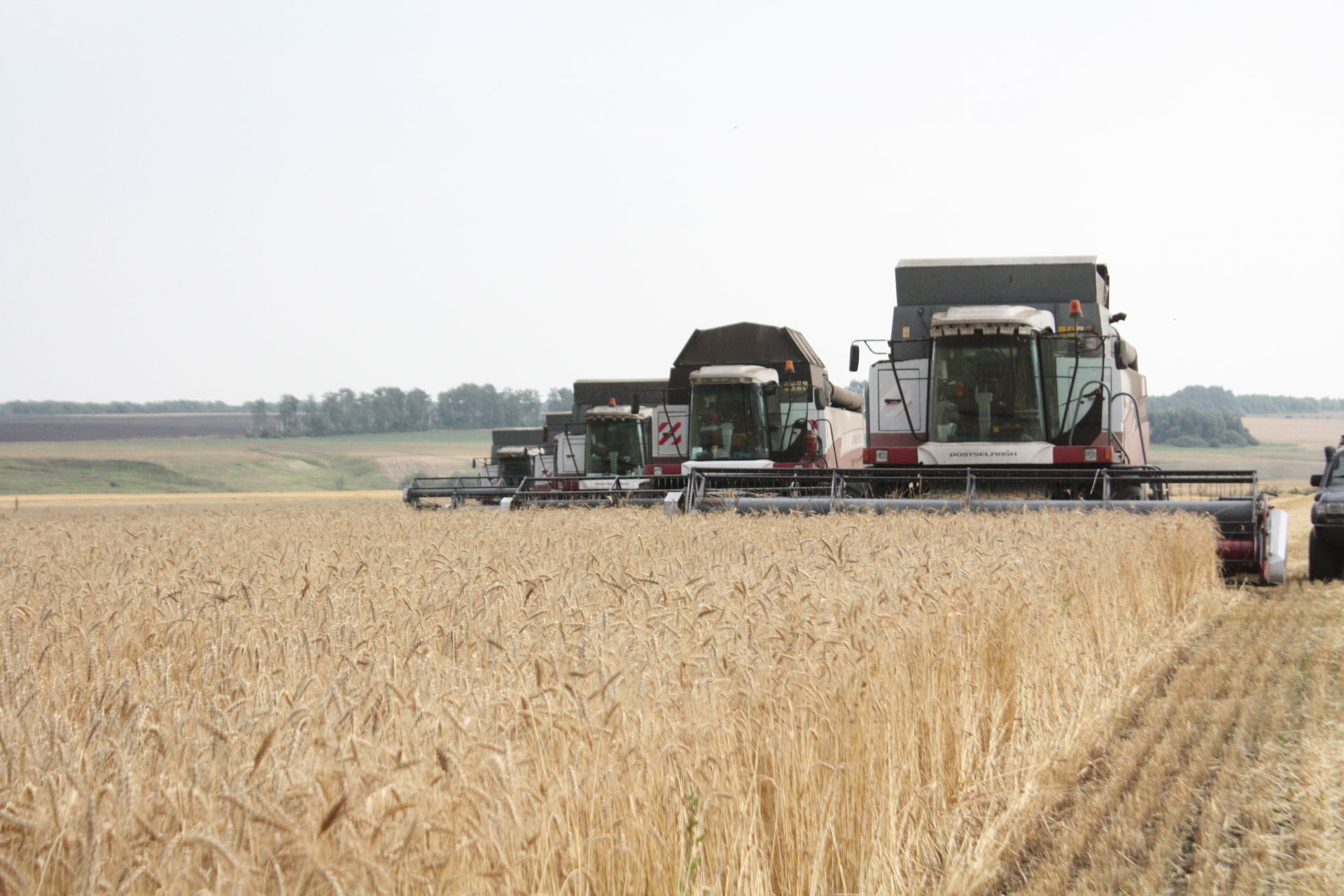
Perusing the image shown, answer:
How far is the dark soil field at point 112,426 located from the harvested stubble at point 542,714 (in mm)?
125552

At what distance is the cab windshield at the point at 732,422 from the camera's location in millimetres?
19172

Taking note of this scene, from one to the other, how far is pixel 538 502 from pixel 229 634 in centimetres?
1114

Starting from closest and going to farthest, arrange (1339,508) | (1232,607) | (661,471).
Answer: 1. (1232,607)
2. (1339,508)
3. (661,471)

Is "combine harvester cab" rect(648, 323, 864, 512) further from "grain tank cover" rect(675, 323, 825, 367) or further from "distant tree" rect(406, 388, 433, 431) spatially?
"distant tree" rect(406, 388, 433, 431)

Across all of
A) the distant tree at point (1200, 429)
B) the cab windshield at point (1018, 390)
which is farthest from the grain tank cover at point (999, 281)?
the distant tree at point (1200, 429)

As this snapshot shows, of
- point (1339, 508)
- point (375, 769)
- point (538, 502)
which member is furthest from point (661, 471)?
point (375, 769)

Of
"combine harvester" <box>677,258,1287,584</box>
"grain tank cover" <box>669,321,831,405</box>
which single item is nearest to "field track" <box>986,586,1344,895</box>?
"combine harvester" <box>677,258,1287,584</box>

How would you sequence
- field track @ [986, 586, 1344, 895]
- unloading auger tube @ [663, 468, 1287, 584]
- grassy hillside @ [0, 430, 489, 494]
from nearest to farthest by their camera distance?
field track @ [986, 586, 1344, 895]
unloading auger tube @ [663, 468, 1287, 584]
grassy hillside @ [0, 430, 489, 494]

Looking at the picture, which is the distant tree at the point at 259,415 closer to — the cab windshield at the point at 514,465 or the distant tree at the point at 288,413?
the distant tree at the point at 288,413

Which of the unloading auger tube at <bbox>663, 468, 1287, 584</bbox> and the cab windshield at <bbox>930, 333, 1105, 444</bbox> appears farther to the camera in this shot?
the cab windshield at <bbox>930, 333, 1105, 444</bbox>

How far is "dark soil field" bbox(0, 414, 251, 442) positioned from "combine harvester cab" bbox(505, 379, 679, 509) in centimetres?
10467

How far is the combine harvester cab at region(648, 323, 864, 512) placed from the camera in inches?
755

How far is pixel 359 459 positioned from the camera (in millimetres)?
103812

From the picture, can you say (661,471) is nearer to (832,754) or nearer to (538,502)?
(538,502)
